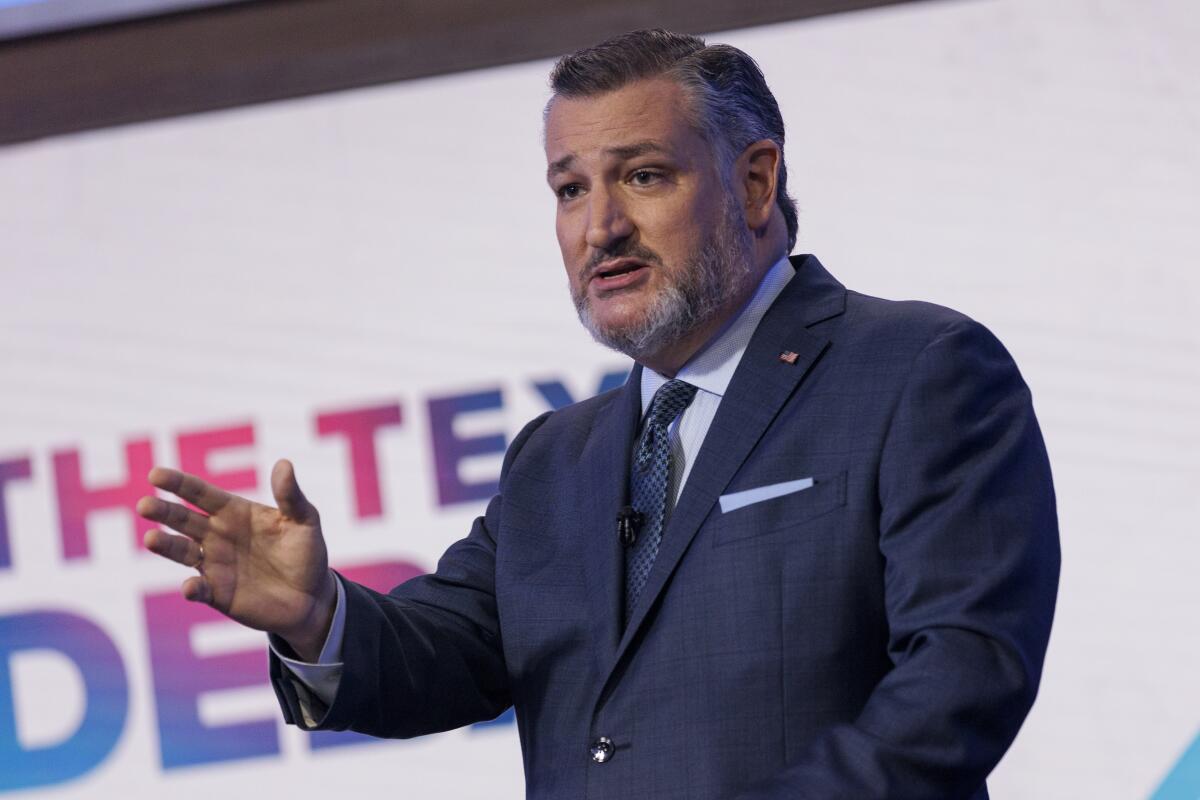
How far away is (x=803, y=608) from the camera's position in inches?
63.2

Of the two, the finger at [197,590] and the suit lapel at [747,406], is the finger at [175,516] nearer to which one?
the finger at [197,590]

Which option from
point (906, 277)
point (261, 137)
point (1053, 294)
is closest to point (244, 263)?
point (261, 137)

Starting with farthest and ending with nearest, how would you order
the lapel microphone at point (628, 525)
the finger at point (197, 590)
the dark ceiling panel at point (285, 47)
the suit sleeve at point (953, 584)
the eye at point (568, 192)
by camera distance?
the dark ceiling panel at point (285, 47) < the eye at point (568, 192) < the lapel microphone at point (628, 525) < the finger at point (197, 590) < the suit sleeve at point (953, 584)

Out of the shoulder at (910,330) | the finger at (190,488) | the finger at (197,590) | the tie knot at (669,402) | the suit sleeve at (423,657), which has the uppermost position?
the shoulder at (910,330)

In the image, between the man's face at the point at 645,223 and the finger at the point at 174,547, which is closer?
the finger at the point at 174,547

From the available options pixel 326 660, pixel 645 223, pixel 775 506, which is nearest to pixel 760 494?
pixel 775 506

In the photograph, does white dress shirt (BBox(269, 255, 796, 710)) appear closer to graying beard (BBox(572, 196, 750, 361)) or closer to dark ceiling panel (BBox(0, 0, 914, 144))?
graying beard (BBox(572, 196, 750, 361))

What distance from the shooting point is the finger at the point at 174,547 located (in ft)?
5.02

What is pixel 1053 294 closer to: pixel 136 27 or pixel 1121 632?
pixel 1121 632

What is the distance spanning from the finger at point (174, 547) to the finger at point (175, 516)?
0.5 inches

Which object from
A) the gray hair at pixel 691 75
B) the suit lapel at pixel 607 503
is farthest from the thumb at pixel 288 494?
the gray hair at pixel 691 75

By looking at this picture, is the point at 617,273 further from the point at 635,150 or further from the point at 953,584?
the point at 953,584

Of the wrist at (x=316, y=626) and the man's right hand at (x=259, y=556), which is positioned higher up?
the man's right hand at (x=259, y=556)

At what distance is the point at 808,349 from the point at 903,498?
293mm
